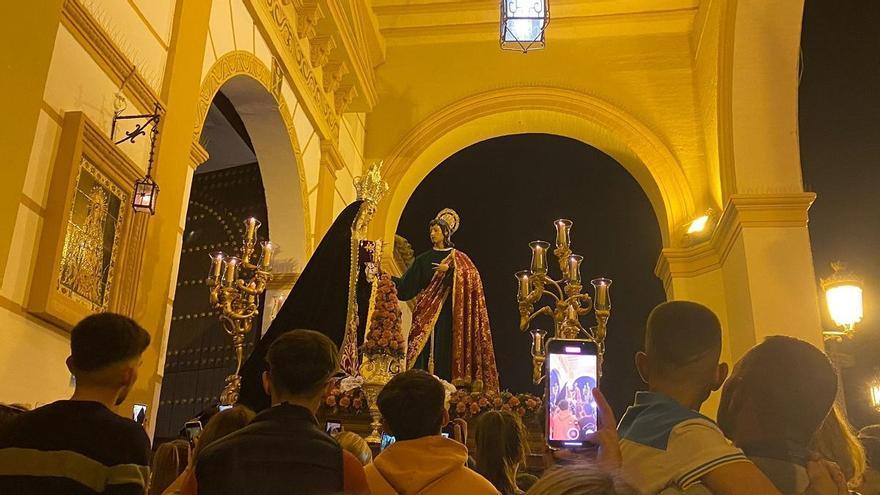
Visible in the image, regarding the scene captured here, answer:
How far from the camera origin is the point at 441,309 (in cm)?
605

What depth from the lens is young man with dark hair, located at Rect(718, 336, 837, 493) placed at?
1.69 meters

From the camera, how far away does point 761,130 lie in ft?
25.1

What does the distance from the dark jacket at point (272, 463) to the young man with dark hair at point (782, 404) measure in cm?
97

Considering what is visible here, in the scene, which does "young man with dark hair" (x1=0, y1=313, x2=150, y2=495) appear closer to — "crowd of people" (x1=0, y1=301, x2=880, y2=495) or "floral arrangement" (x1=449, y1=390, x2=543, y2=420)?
"crowd of people" (x1=0, y1=301, x2=880, y2=495)

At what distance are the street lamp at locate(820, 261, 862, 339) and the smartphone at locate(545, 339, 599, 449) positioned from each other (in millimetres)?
4987

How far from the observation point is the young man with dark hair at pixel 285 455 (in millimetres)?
1816

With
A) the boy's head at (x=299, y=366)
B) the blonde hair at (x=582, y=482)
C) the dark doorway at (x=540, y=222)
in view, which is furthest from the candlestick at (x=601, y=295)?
the dark doorway at (x=540, y=222)

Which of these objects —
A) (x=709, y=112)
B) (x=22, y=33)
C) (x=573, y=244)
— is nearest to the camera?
(x=22, y=33)

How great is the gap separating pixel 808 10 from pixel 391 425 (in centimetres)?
789

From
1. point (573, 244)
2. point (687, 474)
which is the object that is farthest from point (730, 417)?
point (573, 244)

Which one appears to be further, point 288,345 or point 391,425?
point 391,425

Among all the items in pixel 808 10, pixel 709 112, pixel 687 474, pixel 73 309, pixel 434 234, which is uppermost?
pixel 808 10

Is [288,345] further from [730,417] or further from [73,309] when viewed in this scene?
[73,309]

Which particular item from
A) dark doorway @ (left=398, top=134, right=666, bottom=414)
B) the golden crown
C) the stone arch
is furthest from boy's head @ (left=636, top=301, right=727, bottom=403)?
dark doorway @ (left=398, top=134, right=666, bottom=414)
